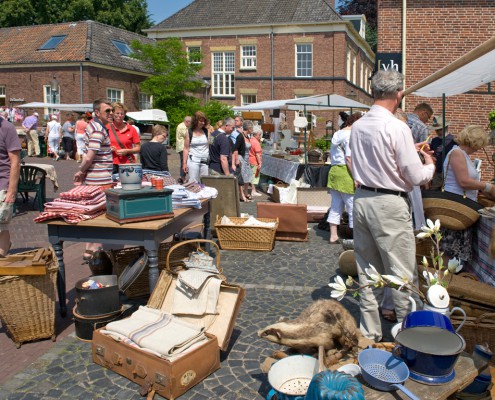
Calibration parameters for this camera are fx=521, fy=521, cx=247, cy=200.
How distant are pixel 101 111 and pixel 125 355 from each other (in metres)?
3.42

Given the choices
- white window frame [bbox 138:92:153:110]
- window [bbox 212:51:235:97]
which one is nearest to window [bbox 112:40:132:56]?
white window frame [bbox 138:92:153:110]

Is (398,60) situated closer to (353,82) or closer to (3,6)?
(353,82)

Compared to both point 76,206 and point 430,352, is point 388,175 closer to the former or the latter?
point 430,352

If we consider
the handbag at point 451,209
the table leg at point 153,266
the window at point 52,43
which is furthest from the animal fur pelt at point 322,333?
the window at point 52,43

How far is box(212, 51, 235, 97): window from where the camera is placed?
3784cm

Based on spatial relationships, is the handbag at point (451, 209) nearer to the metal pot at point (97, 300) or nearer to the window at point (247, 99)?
the metal pot at point (97, 300)

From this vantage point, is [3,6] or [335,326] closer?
[335,326]

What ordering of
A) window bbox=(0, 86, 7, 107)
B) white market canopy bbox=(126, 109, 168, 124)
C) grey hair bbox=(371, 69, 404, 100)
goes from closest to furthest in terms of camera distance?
1. grey hair bbox=(371, 69, 404, 100)
2. white market canopy bbox=(126, 109, 168, 124)
3. window bbox=(0, 86, 7, 107)

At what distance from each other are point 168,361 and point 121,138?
380 centimetres

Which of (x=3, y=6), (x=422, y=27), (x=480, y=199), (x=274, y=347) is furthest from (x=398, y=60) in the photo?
(x=3, y=6)

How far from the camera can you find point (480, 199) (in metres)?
5.56

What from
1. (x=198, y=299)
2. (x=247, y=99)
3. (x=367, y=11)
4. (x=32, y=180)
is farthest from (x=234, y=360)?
(x=367, y=11)

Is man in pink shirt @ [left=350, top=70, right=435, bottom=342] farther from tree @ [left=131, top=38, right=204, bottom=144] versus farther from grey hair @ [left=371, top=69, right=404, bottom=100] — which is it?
tree @ [left=131, top=38, right=204, bottom=144]

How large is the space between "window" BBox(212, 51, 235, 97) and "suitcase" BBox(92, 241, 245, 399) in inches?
1367
